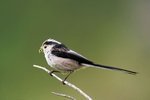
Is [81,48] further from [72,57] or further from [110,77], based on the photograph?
[72,57]

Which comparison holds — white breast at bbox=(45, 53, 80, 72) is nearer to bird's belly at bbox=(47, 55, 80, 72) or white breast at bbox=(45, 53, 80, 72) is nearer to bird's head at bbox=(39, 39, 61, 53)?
bird's belly at bbox=(47, 55, 80, 72)

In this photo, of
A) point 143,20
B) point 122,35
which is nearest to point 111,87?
→ point 122,35

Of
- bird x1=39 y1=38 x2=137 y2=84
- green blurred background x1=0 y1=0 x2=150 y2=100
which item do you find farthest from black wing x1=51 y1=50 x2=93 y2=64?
green blurred background x1=0 y1=0 x2=150 y2=100

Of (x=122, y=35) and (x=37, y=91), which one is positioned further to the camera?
(x=122, y=35)

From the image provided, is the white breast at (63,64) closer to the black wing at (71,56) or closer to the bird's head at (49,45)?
the black wing at (71,56)

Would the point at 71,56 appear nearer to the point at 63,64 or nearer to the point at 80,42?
the point at 63,64

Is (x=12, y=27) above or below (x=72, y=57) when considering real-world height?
below
